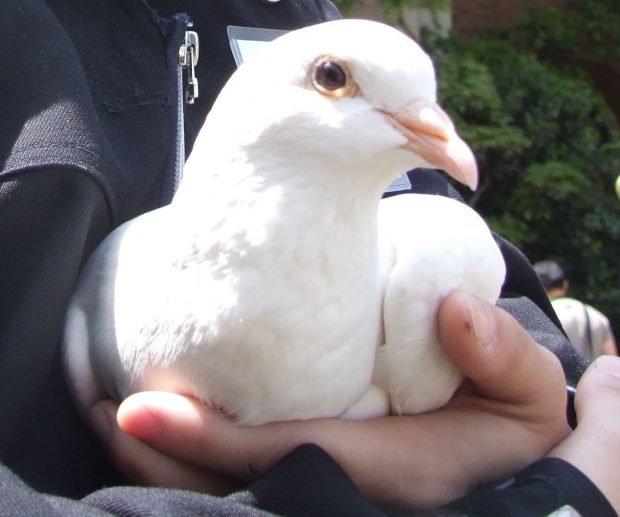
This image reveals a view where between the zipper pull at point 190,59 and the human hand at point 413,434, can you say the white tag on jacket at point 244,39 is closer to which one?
→ the zipper pull at point 190,59

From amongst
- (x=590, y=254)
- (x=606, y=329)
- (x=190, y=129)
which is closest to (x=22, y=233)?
(x=190, y=129)

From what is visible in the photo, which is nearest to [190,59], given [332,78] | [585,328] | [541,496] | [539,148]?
[332,78]

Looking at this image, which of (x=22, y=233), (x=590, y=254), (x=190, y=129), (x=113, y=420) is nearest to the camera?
(x=22, y=233)

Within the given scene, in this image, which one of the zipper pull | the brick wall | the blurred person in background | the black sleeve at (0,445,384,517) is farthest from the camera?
the brick wall

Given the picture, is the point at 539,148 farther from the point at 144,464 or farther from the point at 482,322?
the point at 144,464

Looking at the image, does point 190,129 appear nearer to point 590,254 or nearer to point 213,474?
point 213,474

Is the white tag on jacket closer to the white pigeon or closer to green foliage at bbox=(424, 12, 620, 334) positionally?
the white pigeon

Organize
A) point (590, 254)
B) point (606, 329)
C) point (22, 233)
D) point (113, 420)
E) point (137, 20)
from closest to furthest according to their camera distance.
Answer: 1. point (22, 233)
2. point (113, 420)
3. point (137, 20)
4. point (606, 329)
5. point (590, 254)

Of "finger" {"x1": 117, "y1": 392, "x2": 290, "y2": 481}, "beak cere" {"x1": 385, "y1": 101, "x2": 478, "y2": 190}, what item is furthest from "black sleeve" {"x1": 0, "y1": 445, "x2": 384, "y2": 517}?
"beak cere" {"x1": 385, "y1": 101, "x2": 478, "y2": 190}
